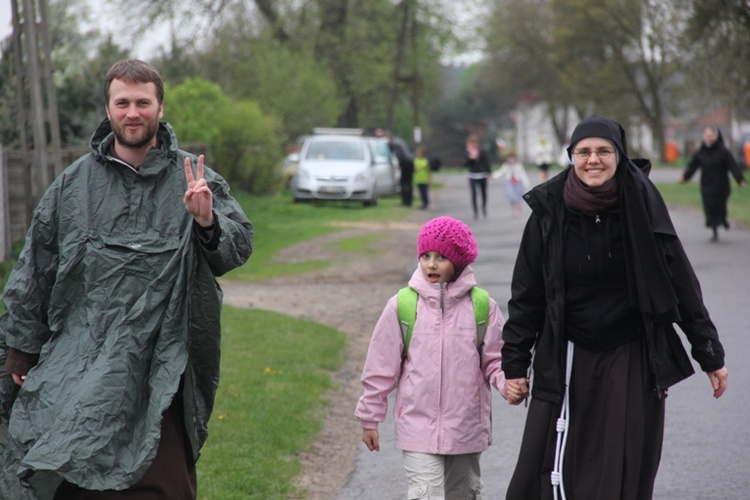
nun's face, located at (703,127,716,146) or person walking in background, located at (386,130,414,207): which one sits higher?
nun's face, located at (703,127,716,146)

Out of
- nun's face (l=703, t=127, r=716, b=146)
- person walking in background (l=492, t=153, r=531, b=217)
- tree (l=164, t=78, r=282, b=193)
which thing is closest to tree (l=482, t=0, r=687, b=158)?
person walking in background (l=492, t=153, r=531, b=217)

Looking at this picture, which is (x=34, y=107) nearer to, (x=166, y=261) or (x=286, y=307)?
(x=286, y=307)

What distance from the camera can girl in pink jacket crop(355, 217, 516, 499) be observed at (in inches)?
195

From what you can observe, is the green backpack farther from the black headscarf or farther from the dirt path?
the dirt path

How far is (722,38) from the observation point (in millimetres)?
24984

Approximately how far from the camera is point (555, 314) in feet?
14.8

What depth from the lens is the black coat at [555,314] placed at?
4.52 metres

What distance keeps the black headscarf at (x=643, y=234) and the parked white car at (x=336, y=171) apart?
25285mm

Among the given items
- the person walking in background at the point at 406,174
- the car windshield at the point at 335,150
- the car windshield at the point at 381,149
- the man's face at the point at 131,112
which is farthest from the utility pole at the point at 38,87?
the car windshield at the point at 381,149

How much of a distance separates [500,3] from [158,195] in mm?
72942

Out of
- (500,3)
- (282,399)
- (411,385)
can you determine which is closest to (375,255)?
(282,399)

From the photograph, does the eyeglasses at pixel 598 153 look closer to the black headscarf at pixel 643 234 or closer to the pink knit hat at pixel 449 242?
the black headscarf at pixel 643 234

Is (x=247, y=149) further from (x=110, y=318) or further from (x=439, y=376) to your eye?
(x=110, y=318)

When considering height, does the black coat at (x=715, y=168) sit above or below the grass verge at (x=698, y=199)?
above
